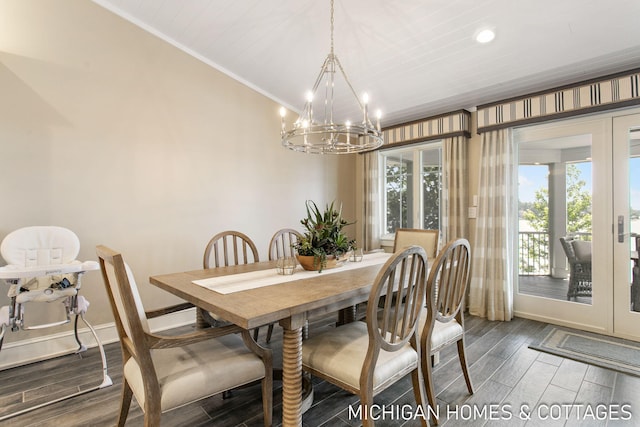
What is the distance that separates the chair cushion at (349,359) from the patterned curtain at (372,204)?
10.0 ft

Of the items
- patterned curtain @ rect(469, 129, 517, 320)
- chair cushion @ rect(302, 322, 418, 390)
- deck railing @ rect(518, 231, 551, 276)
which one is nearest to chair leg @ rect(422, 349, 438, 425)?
chair cushion @ rect(302, 322, 418, 390)

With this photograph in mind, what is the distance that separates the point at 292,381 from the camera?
1.52 metres

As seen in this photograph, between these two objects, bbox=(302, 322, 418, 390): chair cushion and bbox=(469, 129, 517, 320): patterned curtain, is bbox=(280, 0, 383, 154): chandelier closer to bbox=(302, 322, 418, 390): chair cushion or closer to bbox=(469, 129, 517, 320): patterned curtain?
bbox=(302, 322, 418, 390): chair cushion

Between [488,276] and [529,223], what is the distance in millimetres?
755

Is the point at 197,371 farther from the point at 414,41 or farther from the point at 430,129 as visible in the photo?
the point at 430,129

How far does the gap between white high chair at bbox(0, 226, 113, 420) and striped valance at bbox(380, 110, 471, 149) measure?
3.77 metres

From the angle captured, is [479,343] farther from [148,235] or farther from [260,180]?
[148,235]

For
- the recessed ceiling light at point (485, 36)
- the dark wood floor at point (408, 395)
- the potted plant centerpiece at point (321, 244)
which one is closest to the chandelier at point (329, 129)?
the potted plant centerpiece at point (321, 244)

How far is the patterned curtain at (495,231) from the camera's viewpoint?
345 cm

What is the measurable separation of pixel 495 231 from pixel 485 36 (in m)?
1.97

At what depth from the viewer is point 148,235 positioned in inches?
125

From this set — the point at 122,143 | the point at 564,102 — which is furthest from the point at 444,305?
the point at 122,143

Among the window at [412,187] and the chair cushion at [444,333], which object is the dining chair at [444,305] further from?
the window at [412,187]

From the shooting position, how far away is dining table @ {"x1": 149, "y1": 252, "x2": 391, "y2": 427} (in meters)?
1.44
